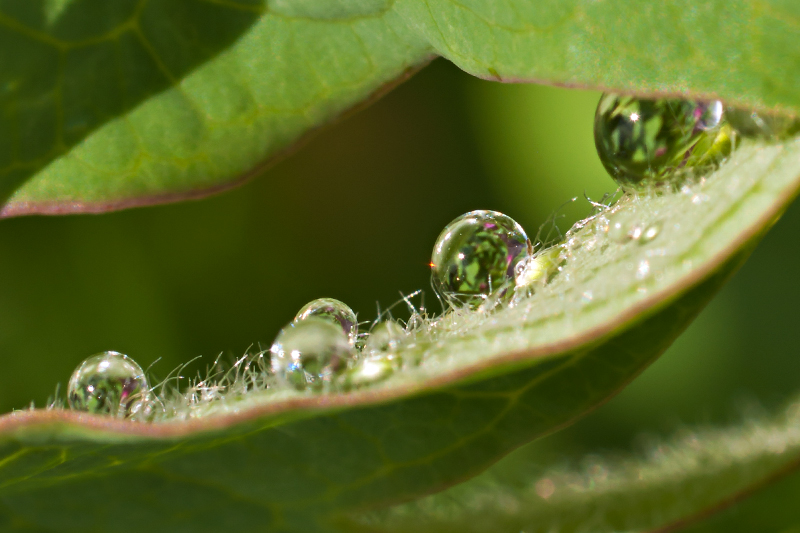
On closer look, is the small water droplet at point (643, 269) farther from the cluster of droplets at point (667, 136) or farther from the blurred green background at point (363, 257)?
the blurred green background at point (363, 257)

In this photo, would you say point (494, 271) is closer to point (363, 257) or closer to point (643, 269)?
point (643, 269)

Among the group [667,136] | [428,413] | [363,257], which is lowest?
[363,257]

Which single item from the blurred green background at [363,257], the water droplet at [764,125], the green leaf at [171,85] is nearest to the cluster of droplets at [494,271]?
the water droplet at [764,125]

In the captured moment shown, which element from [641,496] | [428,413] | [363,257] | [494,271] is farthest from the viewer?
[363,257]

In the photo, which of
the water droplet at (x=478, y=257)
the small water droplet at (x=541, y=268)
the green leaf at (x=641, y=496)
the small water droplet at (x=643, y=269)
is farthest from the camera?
the green leaf at (x=641, y=496)

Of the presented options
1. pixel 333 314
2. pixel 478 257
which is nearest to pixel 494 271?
pixel 478 257

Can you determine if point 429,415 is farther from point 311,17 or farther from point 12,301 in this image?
point 12,301
